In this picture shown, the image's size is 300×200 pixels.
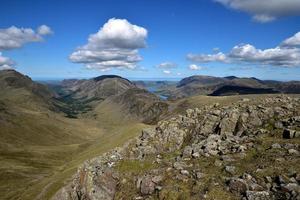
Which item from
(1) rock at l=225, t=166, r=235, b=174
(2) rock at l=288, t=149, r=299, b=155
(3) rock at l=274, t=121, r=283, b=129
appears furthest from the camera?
(3) rock at l=274, t=121, r=283, b=129

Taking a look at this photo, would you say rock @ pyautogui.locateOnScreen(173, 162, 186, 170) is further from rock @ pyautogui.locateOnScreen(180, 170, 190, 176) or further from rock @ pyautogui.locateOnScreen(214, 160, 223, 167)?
rock @ pyautogui.locateOnScreen(214, 160, 223, 167)

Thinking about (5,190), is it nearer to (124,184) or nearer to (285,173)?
(124,184)

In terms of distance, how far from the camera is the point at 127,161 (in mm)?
39281

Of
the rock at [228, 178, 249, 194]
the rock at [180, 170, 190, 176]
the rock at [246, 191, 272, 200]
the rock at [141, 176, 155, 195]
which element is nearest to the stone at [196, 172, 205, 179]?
the rock at [180, 170, 190, 176]

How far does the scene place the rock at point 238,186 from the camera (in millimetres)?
27328

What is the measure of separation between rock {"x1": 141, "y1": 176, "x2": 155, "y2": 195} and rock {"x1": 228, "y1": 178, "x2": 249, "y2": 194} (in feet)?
28.6

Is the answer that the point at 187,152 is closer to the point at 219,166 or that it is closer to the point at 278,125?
the point at 219,166

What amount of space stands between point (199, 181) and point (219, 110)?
92.2 ft

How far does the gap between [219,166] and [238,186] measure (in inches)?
191

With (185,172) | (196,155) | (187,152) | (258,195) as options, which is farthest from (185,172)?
(258,195)

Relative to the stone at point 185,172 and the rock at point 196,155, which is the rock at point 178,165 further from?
the rock at point 196,155

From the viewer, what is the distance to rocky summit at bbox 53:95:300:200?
2778 centimetres

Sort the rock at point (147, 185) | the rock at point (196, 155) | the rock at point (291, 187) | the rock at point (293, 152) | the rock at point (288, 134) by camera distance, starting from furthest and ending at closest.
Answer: the rock at point (288, 134)
the rock at point (196, 155)
the rock at point (147, 185)
the rock at point (293, 152)
the rock at point (291, 187)

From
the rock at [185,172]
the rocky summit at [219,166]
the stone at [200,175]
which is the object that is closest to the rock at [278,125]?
the rocky summit at [219,166]
